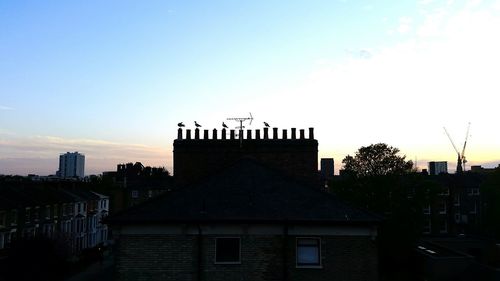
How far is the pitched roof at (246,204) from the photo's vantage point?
15727 millimetres

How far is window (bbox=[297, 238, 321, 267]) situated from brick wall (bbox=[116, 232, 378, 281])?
21 cm

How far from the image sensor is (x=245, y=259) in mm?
15758

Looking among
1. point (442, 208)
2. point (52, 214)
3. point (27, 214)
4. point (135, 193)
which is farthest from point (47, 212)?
point (442, 208)

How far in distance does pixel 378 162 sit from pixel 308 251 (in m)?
22.7

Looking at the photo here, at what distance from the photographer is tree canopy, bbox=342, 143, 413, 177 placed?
120ft

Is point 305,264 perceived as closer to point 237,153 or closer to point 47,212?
point 237,153

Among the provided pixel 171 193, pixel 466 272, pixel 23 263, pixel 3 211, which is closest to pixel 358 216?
pixel 171 193

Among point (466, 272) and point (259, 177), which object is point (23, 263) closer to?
point (259, 177)

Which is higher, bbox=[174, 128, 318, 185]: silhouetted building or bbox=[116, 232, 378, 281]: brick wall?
bbox=[174, 128, 318, 185]: silhouetted building

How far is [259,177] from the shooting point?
18.3m

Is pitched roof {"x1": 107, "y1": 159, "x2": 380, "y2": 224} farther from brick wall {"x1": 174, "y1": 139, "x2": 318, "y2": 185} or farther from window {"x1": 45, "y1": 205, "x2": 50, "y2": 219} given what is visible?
window {"x1": 45, "y1": 205, "x2": 50, "y2": 219}

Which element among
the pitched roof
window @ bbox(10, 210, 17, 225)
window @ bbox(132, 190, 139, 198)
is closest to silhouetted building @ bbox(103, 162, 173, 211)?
window @ bbox(132, 190, 139, 198)

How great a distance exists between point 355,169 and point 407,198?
4700 mm

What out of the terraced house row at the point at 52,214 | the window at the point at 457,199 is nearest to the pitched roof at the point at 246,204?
the terraced house row at the point at 52,214
